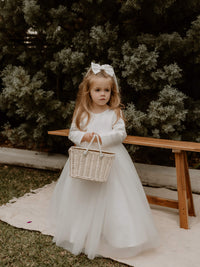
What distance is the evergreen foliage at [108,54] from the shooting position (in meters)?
4.20

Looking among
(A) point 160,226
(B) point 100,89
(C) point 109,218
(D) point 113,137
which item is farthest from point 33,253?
(B) point 100,89

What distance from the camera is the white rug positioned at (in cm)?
243

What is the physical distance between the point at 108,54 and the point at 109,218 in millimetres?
2934

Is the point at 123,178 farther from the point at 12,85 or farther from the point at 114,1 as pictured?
the point at 114,1

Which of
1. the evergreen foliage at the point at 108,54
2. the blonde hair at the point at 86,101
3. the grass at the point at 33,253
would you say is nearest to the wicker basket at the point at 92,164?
the blonde hair at the point at 86,101

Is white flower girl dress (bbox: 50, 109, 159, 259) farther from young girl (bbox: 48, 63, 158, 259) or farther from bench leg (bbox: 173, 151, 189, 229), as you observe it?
bench leg (bbox: 173, 151, 189, 229)

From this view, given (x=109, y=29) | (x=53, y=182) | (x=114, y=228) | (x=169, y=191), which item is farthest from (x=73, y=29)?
(x=114, y=228)

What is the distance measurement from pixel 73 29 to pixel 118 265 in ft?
12.9

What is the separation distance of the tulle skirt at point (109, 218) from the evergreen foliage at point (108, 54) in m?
1.75

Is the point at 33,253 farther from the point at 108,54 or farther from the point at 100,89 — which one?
the point at 108,54

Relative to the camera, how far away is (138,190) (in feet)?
8.79

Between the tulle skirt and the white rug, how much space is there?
0.14 metres

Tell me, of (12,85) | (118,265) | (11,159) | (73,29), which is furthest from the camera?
(11,159)

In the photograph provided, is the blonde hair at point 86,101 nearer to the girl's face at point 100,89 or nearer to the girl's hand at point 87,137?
the girl's face at point 100,89
